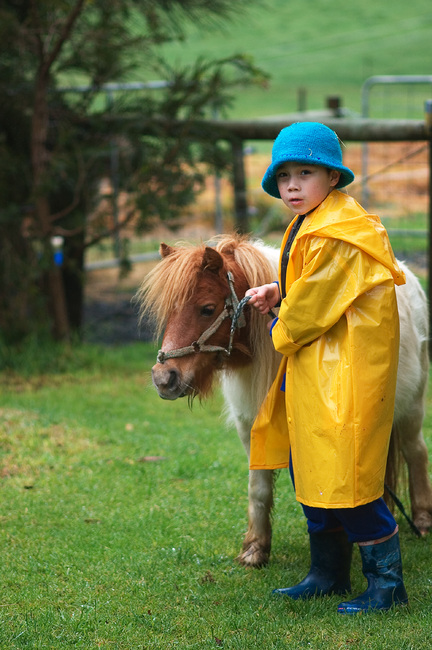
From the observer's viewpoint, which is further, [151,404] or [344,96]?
[344,96]

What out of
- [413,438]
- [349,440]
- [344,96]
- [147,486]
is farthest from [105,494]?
[344,96]

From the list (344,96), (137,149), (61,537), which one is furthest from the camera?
(344,96)

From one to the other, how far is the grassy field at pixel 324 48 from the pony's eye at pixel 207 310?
1881cm

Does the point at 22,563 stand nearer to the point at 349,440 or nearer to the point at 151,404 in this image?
the point at 349,440

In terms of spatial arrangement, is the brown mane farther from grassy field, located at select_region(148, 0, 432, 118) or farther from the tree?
grassy field, located at select_region(148, 0, 432, 118)

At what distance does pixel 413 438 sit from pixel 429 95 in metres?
18.7

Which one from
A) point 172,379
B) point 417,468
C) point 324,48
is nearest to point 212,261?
point 172,379

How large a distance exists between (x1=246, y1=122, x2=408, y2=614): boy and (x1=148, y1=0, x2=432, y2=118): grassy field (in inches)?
742

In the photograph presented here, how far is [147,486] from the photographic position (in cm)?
511

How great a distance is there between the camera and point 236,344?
359 centimetres

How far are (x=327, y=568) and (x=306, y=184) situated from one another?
1705 millimetres

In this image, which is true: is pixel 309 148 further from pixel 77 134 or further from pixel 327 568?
pixel 77 134

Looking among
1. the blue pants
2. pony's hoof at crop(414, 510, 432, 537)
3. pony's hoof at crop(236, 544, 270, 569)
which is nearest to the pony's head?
the blue pants

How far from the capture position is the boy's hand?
3.36 metres
